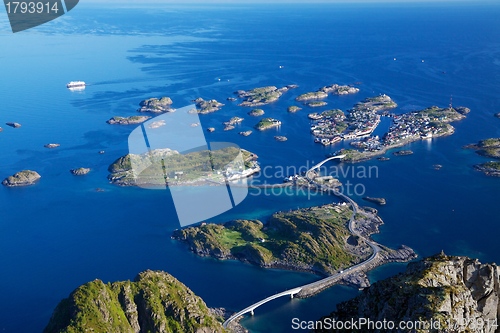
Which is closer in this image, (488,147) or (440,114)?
(488,147)

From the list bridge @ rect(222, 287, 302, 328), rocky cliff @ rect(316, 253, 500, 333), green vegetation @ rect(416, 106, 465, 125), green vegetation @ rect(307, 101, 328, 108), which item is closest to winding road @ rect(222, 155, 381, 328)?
bridge @ rect(222, 287, 302, 328)

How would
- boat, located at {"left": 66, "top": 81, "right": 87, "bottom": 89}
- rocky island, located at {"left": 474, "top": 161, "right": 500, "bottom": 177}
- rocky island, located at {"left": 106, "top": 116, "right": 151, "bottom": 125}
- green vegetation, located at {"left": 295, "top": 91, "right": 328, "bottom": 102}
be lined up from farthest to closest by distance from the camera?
boat, located at {"left": 66, "top": 81, "right": 87, "bottom": 89}
green vegetation, located at {"left": 295, "top": 91, "right": 328, "bottom": 102}
rocky island, located at {"left": 106, "top": 116, "right": 151, "bottom": 125}
rocky island, located at {"left": 474, "top": 161, "right": 500, "bottom": 177}

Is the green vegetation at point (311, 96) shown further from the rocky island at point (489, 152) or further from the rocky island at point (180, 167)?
the rocky island at point (489, 152)

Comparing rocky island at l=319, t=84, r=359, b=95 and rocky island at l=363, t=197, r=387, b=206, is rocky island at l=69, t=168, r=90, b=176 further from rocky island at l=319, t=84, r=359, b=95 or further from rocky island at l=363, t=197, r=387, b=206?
rocky island at l=319, t=84, r=359, b=95

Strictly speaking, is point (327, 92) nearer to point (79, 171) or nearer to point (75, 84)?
point (79, 171)

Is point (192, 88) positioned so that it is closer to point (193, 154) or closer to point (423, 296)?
point (193, 154)

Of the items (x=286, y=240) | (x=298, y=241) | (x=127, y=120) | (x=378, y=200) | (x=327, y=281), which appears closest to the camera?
(x=327, y=281)

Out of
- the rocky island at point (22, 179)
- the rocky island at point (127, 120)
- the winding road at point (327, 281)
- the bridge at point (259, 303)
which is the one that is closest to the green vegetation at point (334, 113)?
the rocky island at point (127, 120)

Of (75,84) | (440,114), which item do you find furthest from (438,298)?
(75,84)
